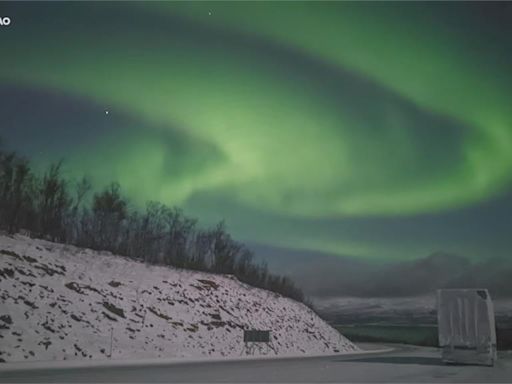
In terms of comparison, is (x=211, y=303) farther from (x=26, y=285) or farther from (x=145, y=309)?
(x=26, y=285)

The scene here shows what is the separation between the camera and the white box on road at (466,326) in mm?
26641

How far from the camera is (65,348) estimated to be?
28391mm

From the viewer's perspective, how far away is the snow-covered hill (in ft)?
95.8

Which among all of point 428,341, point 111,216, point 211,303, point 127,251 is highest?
point 111,216

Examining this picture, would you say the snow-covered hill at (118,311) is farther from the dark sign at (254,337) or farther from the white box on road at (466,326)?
the white box on road at (466,326)

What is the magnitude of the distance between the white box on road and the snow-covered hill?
17349 millimetres

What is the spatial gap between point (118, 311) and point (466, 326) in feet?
75.0

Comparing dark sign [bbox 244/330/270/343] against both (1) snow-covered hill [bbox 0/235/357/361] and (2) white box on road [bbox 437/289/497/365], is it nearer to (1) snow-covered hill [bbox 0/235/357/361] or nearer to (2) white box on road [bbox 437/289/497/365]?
(1) snow-covered hill [bbox 0/235/357/361]

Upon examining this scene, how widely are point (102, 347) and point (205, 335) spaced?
12.9 meters

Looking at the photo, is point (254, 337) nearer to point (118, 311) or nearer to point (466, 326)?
point (118, 311)

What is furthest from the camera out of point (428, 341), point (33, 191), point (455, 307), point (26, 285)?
point (428, 341)

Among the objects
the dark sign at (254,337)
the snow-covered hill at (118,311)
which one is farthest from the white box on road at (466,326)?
the dark sign at (254,337)

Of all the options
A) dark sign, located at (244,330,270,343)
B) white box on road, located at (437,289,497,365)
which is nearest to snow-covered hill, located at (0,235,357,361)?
dark sign, located at (244,330,270,343)

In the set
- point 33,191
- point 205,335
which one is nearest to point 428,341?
point 205,335
